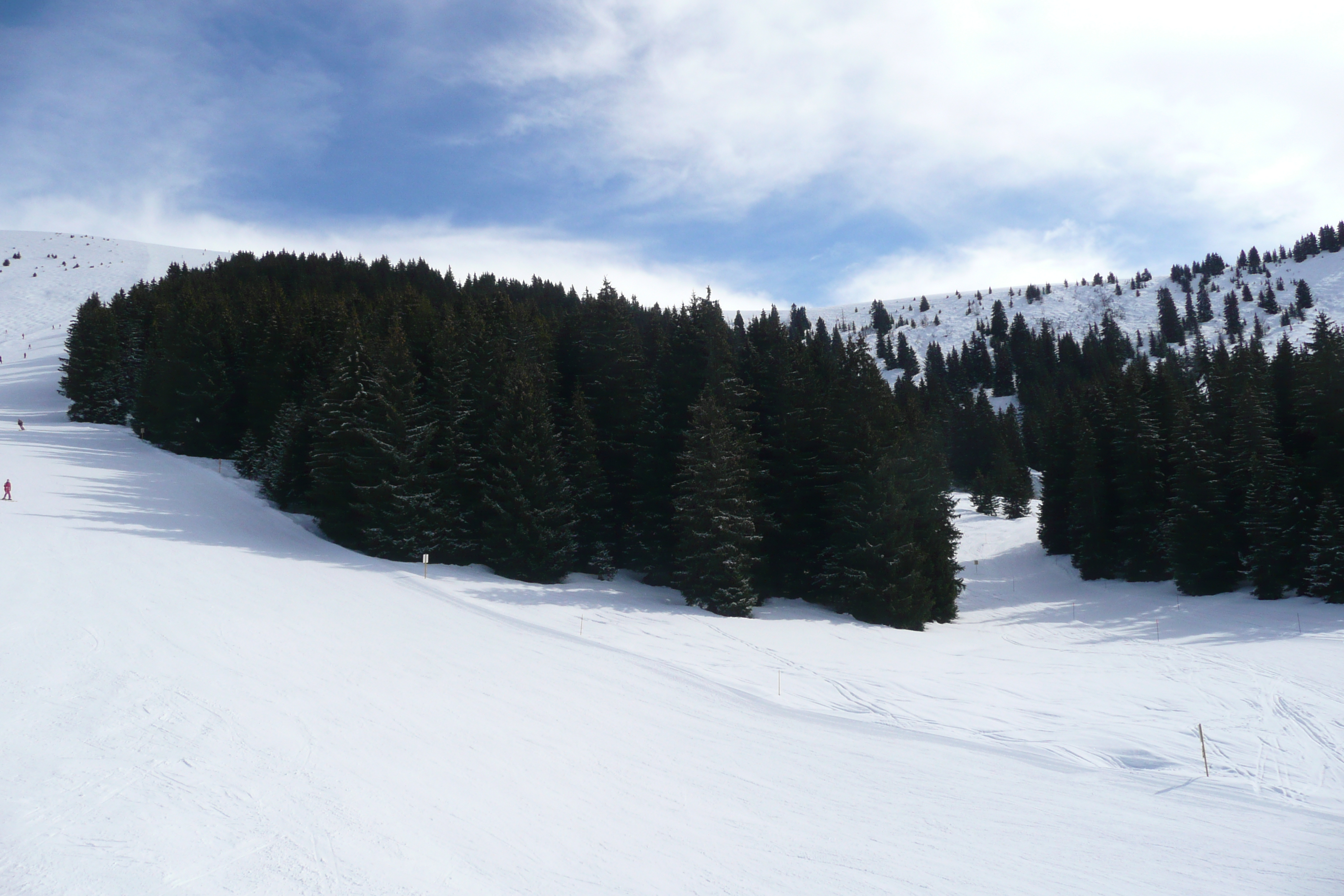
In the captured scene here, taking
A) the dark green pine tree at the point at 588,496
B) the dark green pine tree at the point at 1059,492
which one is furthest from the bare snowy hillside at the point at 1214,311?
the dark green pine tree at the point at 588,496

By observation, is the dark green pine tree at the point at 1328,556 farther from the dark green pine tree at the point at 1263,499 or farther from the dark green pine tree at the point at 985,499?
the dark green pine tree at the point at 985,499

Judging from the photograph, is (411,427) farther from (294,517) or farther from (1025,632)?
(1025,632)

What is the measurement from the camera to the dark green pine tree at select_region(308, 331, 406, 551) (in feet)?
97.0

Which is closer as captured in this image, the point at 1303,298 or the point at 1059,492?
the point at 1059,492

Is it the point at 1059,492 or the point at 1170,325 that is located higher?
the point at 1170,325

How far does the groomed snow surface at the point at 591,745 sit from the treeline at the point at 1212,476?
634 cm

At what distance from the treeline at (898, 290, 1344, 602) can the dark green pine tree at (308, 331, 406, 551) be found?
40.5m

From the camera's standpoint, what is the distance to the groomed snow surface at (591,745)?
819 centimetres

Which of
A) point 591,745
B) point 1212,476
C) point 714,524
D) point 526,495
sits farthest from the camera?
point 1212,476

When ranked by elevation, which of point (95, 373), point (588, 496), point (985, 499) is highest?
point (95, 373)

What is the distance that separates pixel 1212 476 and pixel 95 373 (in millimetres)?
84634

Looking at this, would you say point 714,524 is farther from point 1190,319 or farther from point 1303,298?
point 1303,298

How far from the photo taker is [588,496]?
104ft

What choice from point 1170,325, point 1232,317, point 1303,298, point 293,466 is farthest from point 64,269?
point 1303,298
